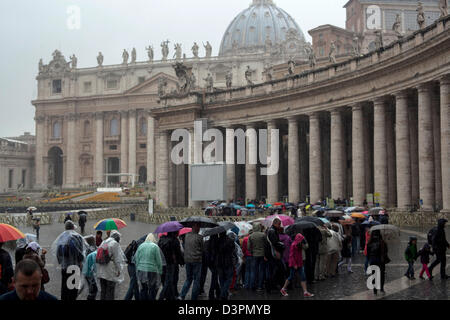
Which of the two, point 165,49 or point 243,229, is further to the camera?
point 165,49

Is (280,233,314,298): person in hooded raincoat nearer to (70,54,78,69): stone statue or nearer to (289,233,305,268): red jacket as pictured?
(289,233,305,268): red jacket

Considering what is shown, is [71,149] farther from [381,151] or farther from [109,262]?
[109,262]

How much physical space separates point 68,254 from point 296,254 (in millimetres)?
5703

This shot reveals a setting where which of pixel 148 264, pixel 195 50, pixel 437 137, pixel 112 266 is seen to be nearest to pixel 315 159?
pixel 437 137

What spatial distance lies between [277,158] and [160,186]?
41.6 feet

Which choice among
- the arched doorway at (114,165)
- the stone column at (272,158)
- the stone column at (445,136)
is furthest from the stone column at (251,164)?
the arched doorway at (114,165)

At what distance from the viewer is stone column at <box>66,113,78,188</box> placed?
410ft

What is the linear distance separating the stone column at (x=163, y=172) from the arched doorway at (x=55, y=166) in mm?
83380

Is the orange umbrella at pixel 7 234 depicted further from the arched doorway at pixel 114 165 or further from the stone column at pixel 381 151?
the arched doorway at pixel 114 165

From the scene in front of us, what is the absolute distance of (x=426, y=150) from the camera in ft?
105

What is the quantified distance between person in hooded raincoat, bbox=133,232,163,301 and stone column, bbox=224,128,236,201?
120ft

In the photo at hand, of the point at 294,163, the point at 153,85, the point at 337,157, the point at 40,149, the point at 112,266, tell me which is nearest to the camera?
the point at 112,266

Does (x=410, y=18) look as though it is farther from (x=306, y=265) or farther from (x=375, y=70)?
(x=306, y=265)

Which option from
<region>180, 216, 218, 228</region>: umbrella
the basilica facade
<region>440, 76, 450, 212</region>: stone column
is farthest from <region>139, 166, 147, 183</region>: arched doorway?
<region>180, 216, 218, 228</region>: umbrella
